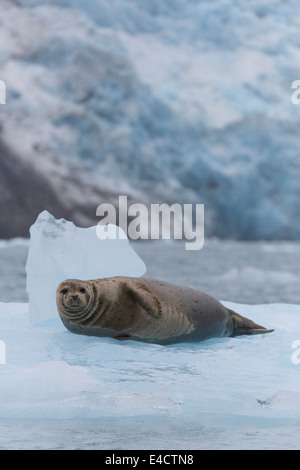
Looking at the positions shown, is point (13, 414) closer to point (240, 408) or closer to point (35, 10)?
point (240, 408)

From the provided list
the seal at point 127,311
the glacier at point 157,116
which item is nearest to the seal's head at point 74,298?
the seal at point 127,311

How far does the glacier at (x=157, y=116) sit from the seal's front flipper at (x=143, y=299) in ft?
73.4

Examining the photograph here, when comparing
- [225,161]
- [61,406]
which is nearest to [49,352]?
[61,406]

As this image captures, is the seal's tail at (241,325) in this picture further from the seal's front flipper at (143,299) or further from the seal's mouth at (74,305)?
the seal's mouth at (74,305)

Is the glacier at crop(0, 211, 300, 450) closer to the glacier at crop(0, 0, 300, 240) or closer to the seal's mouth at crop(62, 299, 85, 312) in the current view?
the seal's mouth at crop(62, 299, 85, 312)

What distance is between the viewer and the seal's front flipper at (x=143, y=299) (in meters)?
4.43

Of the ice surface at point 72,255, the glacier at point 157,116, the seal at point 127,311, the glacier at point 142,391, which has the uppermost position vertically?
the glacier at point 157,116

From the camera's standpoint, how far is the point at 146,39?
107ft

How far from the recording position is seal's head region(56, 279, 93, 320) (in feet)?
14.2

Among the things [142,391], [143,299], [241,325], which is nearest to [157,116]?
[241,325]

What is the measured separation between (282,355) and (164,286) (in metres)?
0.87

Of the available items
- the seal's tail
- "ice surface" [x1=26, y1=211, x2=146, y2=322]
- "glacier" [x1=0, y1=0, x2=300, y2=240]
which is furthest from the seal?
"glacier" [x1=0, y1=0, x2=300, y2=240]

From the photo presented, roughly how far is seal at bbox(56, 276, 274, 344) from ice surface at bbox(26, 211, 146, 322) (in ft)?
2.58

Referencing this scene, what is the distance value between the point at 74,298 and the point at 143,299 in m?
0.41
